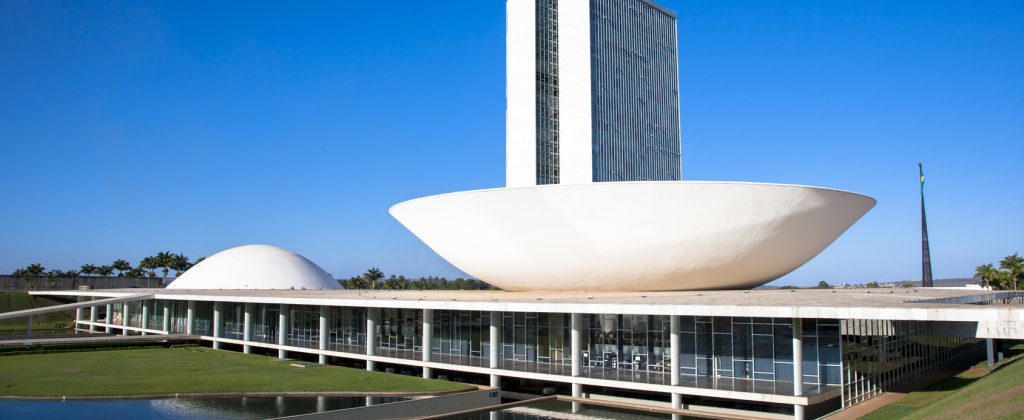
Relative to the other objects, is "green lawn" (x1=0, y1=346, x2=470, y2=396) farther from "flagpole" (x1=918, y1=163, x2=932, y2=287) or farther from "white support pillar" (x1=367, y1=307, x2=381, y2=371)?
"flagpole" (x1=918, y1=163, x2=932, y2=287)

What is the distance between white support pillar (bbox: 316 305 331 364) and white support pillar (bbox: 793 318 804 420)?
18.0 m

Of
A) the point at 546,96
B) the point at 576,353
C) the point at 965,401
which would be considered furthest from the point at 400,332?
the point at 546,96

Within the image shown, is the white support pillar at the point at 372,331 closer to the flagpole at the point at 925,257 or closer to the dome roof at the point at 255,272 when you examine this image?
A: the dome roof at the point at 255,272

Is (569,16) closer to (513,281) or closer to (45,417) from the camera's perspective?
(513,281)

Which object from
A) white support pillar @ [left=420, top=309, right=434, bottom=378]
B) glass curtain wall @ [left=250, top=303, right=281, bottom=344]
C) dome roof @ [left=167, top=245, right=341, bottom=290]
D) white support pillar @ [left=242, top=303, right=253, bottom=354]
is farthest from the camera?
dome roof @ [left=167, top=245, right=341, bottom=290]

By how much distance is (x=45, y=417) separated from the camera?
59.1ft

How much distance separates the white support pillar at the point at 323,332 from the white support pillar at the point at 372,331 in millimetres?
2937

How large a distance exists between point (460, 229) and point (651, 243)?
719cm

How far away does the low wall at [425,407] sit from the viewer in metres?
18.0

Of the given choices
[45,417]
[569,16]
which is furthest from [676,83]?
[45,417]

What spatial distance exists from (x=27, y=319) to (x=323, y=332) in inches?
1393

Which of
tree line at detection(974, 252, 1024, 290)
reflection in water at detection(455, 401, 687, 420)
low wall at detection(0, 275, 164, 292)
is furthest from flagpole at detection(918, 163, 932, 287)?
low wall at detection(0, 275, 164, 292)

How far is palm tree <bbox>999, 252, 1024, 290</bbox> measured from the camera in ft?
170

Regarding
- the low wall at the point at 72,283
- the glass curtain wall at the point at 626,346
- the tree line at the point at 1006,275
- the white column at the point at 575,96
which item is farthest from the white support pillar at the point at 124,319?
the tree line at the point at 1006,275
